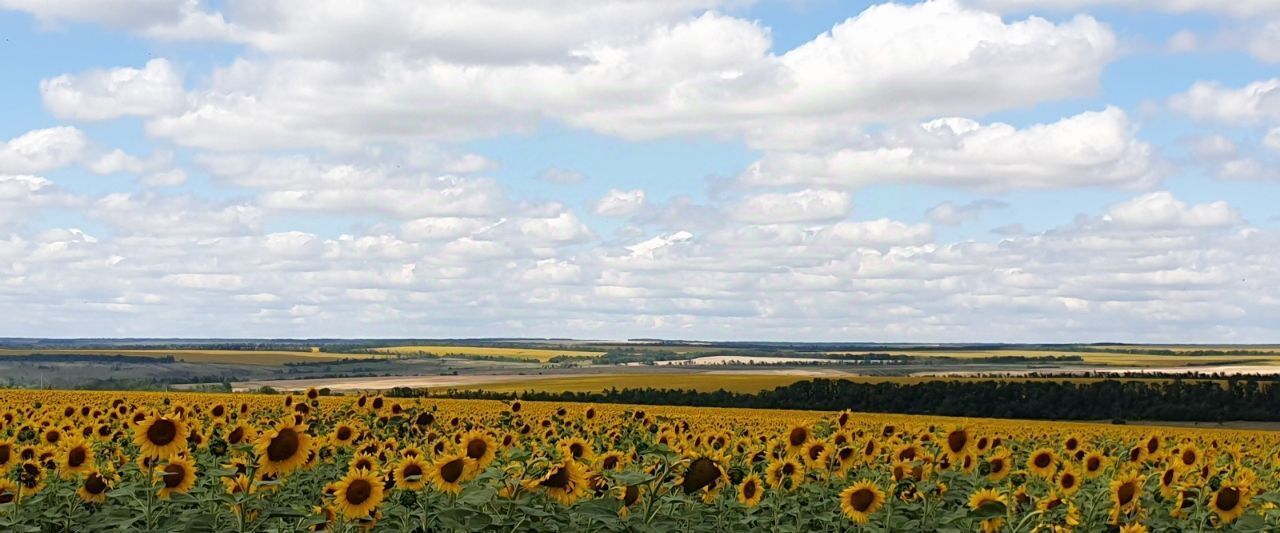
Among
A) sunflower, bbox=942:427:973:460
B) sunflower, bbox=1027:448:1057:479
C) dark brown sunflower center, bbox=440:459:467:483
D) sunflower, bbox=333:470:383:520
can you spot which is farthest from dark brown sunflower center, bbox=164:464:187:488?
sunflower, bbox=1027:448:1057:479

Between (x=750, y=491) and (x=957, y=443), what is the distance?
2.07 m

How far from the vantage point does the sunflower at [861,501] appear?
1001 cm

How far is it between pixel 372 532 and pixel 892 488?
12.6 feet

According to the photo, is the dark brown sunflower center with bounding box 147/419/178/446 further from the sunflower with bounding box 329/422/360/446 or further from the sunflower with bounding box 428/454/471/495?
the sunflower with bounding box 428/454/471/495

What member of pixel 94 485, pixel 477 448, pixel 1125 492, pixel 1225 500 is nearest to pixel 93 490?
pixel 94 485

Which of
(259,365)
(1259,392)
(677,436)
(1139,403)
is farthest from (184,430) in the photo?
(259,365)

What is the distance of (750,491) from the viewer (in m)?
10.5

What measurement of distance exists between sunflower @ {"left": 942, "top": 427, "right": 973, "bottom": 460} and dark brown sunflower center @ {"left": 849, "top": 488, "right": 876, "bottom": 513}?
58.7 inches

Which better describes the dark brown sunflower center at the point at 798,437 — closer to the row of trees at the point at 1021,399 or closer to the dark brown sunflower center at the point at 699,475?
the dark brown sunflower center at the point at 699,475

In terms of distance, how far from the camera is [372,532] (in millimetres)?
8898

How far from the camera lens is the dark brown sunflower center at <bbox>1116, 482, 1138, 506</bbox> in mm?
9375

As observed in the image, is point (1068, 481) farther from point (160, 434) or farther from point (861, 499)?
point (160, 434)

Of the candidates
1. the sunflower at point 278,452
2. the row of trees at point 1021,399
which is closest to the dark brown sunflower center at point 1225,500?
the sunflower at point 278,452

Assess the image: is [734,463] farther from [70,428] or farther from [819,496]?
[70,428]
